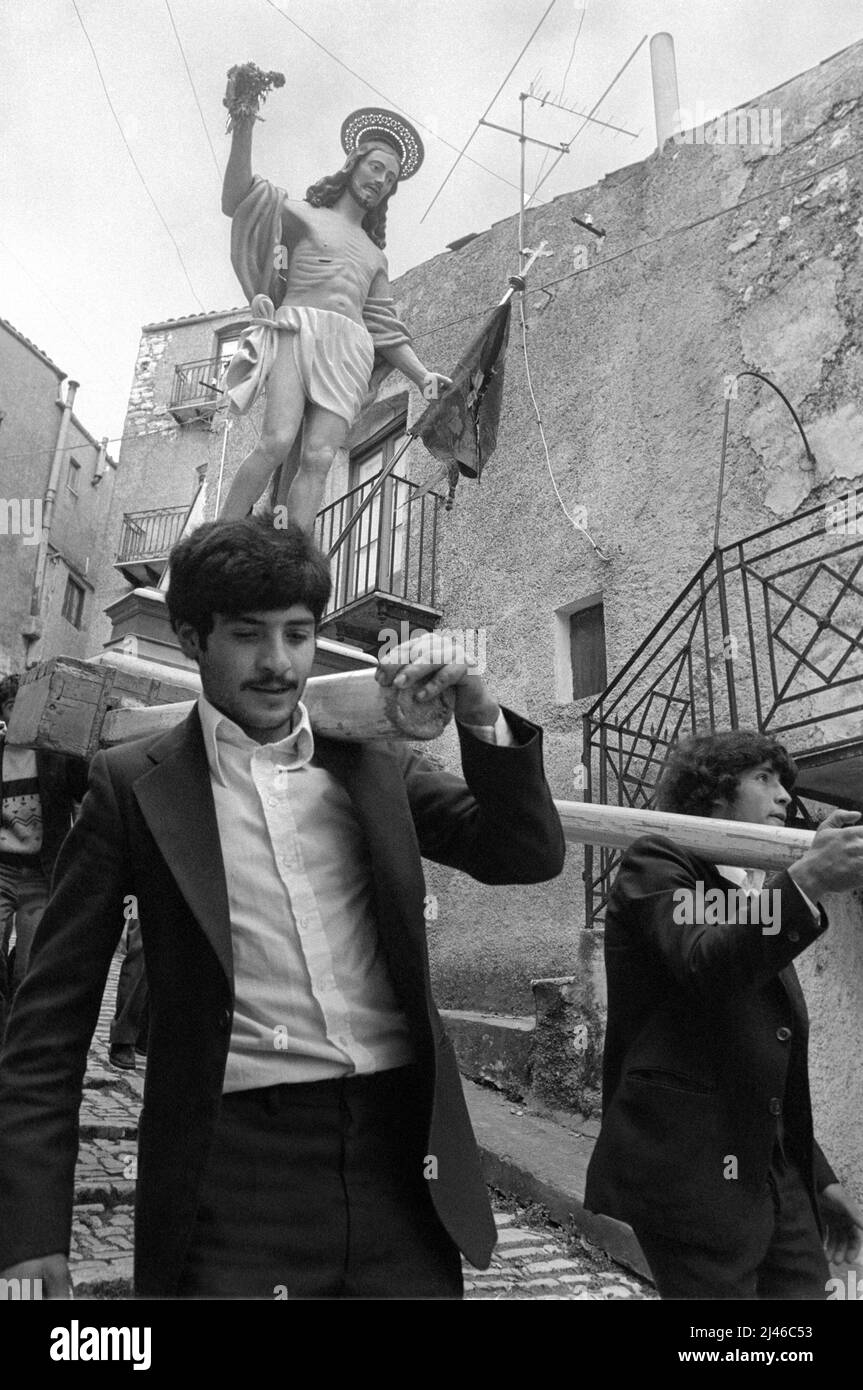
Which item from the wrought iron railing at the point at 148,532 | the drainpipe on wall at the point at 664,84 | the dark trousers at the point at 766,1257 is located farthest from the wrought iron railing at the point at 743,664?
the wrought iron railing at the point at 148,532

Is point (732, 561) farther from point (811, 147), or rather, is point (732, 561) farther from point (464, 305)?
point (464, 305)

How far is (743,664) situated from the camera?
7012 mm

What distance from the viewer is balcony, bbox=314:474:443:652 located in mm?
9516

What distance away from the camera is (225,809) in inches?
68.0

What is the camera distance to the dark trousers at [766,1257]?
191 cm

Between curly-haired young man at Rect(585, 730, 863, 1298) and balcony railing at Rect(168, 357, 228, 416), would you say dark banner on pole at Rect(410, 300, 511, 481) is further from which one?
balcony railing at Rect(168, 357, 228, 416)

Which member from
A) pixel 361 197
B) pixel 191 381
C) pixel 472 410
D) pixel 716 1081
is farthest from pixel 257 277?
pixel 191 381

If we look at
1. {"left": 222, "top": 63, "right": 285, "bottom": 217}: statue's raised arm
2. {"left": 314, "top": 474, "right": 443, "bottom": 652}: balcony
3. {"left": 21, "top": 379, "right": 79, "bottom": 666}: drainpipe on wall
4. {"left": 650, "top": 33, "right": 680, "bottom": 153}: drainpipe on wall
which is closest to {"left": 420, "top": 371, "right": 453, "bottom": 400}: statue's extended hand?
{"left": 222, "top": 63, "right": 285, "bottom": 217}: statue's raised arm

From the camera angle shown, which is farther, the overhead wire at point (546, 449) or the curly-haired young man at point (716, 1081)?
the overhead wire at point (546, 449)

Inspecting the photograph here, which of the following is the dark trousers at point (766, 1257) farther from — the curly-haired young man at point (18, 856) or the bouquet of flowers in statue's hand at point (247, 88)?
the bouquet of flowers in statue's hand at point (247, 88)

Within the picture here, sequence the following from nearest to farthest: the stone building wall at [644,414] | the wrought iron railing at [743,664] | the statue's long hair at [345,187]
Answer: the statue's long hair at [345,187] → the wrought iron railing at [743,664] → the stone building wall at [644,414]

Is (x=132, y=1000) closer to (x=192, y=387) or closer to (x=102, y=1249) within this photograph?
(x=102, y=1249)

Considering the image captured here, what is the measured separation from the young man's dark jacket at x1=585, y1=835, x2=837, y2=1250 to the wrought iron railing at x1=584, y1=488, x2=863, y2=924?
3958mm
